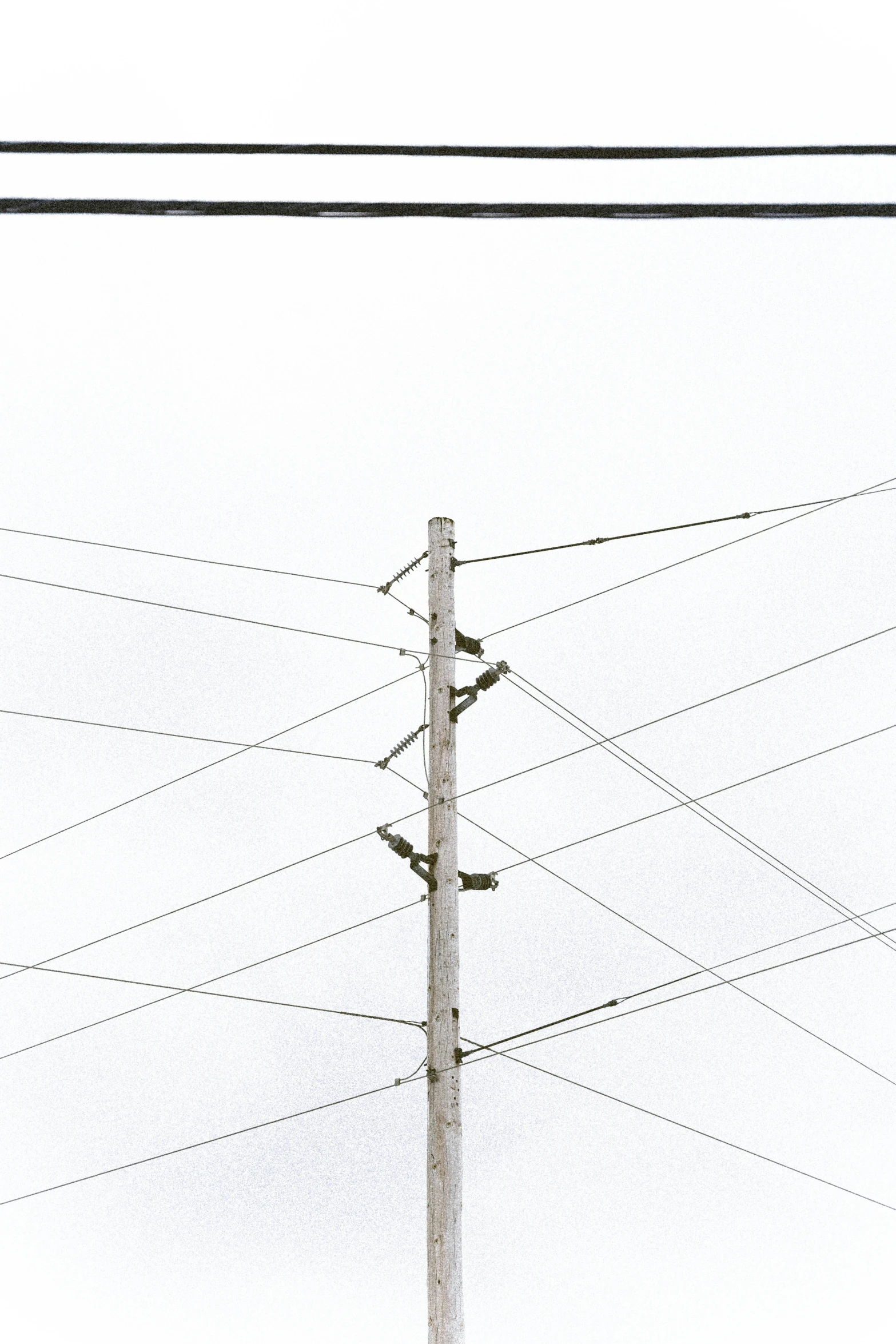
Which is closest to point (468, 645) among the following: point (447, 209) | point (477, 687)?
point (477, 687)

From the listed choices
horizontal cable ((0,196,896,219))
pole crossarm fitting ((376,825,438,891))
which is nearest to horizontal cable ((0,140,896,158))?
horizontal cable ((0,196,896,219))

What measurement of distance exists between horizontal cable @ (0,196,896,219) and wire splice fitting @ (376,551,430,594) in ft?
26.2

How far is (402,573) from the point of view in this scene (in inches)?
491

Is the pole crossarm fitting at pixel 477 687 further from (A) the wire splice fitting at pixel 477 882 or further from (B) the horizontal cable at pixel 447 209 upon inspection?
(B) the horizontal cable at pixel 447 209

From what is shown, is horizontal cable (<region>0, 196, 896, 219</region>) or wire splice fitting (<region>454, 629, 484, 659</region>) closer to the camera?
horizontal cable (<region>0, 196, 896, 219</region>)

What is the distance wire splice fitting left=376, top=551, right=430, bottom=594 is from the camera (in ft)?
40.2

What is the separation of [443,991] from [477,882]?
1105 millimetres

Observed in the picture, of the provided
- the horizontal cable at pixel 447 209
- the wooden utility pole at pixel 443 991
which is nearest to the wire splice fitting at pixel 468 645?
the wooden utility pole at pixel 443 991

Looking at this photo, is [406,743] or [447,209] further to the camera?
[406,743]

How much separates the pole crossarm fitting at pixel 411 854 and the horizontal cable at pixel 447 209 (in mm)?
7270

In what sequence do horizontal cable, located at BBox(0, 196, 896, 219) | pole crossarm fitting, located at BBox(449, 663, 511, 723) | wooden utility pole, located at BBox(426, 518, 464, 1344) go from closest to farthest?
horizontal cable, located at BBox(0, 196, 896, 219) → wooden utility pole, located at BBox(426, 518, 464, 1344) → pole crossarm fitting, located at BBox(449, 663, 511, 723)

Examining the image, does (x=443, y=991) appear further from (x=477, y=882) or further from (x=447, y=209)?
(x=447, y=209)

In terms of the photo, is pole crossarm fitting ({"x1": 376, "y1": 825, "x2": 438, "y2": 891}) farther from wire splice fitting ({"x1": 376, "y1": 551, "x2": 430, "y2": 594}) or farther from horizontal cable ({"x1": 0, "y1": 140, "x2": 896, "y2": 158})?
horizontal cable ({"x1": 0, "y1": 140, "x2": 896, "y2": 158})

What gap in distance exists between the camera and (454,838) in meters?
10.9
